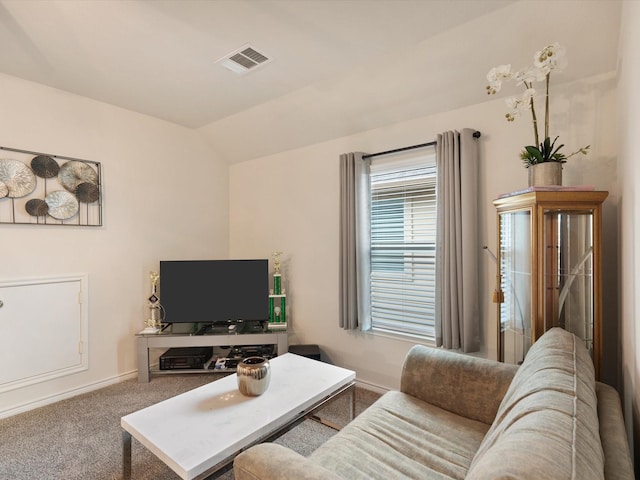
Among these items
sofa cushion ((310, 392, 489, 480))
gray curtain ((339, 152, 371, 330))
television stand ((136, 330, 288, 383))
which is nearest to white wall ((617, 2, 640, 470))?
sofa cushion ((310, 392, 489, 480))

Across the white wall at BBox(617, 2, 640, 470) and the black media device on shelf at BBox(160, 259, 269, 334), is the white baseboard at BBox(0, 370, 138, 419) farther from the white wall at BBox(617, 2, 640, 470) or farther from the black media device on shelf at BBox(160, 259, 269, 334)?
the white wall at BBox(617, 2, 640, 470)

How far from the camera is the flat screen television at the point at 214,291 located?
127 inches

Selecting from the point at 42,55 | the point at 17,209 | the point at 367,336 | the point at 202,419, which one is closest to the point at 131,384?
the point at 17,209

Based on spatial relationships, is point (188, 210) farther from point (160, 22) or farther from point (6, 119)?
point (160, 22)

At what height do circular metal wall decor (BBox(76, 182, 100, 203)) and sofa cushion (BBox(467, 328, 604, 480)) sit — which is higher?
circular metal wall decor (BBox(76, 182, 100, 203))

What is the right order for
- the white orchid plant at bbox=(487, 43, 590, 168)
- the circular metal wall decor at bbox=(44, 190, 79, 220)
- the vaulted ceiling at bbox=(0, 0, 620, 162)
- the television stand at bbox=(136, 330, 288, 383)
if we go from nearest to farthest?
1. the white orchid plant at bbox=(487, 43, 590, 168)
2. the vaulted ceiling at bbox=(0, 0, 620, 162)
3. the circular metal wall decor at bbox=(44, 190, 79, 220)
4. the television stand at bbox=(136, 330, 288, 383)

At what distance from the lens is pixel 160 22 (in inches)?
76.5

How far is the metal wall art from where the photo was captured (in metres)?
2.51

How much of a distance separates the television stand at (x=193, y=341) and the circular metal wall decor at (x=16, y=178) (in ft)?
4.95

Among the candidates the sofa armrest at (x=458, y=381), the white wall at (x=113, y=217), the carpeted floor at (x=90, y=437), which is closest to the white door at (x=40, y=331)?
the white wall at (x=113, y=217)

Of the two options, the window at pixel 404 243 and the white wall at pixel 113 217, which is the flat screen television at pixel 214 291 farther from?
the window at pixel 404 243

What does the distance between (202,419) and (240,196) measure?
2.91 m

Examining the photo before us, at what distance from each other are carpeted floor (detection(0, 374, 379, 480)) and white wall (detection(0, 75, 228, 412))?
10.6 inches

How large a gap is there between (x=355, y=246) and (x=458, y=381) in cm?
143
